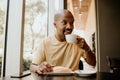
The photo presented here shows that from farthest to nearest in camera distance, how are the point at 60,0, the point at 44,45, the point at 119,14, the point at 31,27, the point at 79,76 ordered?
the point at 119,14, the point at 60,0, the point at 31,27, the point at 44,45, the point at 79,76

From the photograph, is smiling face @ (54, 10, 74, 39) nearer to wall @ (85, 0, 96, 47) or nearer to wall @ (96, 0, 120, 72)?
wall @ (96, 0, 120, 72)

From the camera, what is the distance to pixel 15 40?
142 cm

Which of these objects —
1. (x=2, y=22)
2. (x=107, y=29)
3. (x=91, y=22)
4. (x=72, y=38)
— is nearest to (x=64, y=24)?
(x=72, y=38)

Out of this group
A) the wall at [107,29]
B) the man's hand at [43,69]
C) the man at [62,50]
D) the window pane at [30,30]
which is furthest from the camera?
the wall at [107,29]

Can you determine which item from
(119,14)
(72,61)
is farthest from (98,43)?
(72,61)

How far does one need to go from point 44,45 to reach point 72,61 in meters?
A: 0.26

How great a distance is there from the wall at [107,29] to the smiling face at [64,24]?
65.5 inches

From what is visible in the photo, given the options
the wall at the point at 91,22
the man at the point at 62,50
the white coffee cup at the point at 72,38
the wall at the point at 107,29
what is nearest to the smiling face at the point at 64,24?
the man at the point at 62,50

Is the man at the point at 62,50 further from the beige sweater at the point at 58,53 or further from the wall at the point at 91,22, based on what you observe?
the wall at the point at 91,22

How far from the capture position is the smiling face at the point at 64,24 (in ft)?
4.22

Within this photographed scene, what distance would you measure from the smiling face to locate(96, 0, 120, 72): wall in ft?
5.46

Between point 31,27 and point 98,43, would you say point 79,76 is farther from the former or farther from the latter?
point 98,43

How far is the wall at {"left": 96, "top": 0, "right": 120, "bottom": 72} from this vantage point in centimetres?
283

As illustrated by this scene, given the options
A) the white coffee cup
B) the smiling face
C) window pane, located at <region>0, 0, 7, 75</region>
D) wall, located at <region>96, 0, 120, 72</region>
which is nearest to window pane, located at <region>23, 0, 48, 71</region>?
window pane, located at <region>0, 0, 7, 75</region>
